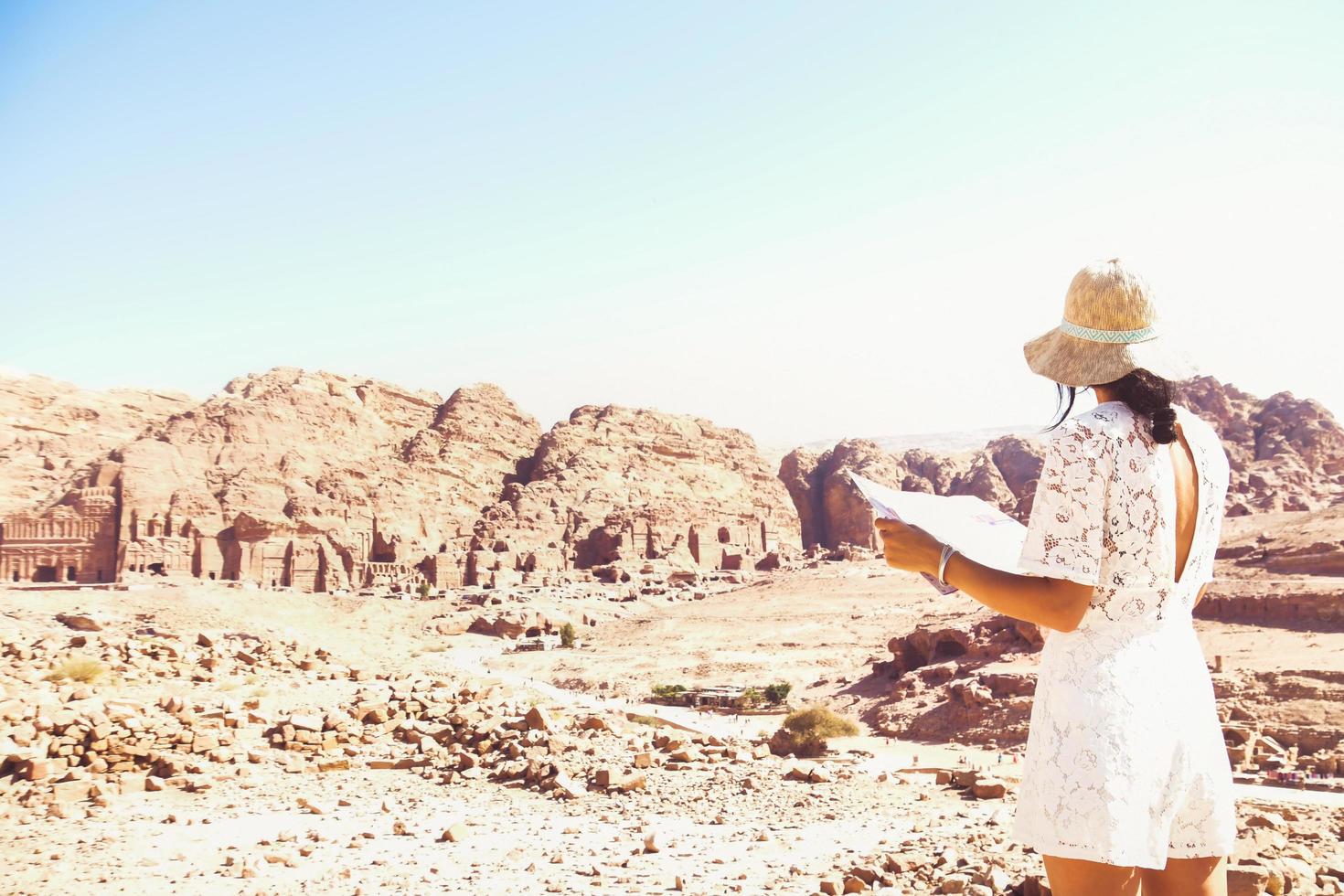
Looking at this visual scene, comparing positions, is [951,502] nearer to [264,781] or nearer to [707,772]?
[707,772]

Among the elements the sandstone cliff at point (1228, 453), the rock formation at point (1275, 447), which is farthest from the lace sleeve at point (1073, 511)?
the rock formation at point (1275, 447)

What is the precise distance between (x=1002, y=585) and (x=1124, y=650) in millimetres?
290

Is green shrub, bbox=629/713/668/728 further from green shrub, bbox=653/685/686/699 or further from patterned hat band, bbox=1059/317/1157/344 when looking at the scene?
patterned hat band, bbox=1059/317/1157/344

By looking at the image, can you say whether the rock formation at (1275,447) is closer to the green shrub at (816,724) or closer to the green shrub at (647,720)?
the green shrub at (816,724)

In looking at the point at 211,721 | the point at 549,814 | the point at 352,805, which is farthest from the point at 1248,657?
the point at 211,721

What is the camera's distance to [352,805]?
29.3 ft

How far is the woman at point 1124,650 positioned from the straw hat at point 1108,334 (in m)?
0.02

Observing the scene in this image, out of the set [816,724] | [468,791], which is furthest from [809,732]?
[468,791]

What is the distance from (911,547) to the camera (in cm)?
239

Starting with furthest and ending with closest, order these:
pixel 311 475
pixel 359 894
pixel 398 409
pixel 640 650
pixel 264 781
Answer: pixel 398 409
pixel 311 475
pixel 640 650
pixel 264 781
pixel 359 894

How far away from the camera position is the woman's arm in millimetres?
2127

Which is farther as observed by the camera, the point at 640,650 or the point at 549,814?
the point at 640,650

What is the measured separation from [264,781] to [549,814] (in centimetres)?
332

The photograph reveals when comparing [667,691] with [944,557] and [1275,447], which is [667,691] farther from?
[1275,447]
